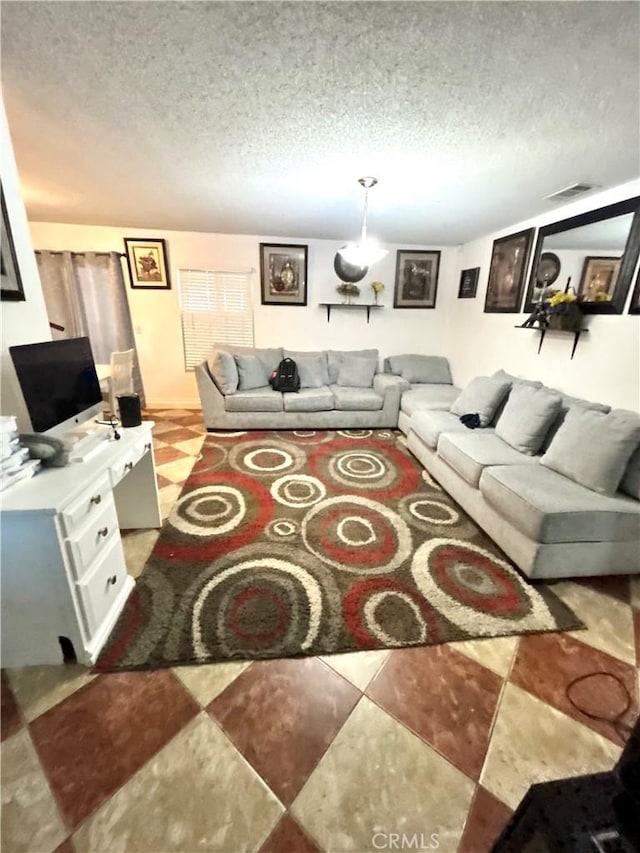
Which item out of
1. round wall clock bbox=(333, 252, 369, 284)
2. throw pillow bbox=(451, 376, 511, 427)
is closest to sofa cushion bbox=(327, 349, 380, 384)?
round wall clock bbox=(333, 252, 369, 284)

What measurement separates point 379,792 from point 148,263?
5.25 metres

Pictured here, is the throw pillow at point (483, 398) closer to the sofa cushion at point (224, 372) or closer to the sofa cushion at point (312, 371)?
the sofa cushion at point (312, 371)

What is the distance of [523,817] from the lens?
766 mm

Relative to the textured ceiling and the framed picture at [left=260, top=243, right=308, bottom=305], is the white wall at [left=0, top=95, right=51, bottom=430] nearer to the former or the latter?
the textured ceiling

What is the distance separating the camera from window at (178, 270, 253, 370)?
15.1 ft

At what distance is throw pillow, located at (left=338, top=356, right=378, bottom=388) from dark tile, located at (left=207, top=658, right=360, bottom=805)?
3.51 meters

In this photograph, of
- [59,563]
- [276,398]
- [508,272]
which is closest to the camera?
[59,563]

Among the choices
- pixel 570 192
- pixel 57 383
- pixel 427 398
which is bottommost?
pixel 427 398

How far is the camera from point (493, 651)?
153 centimetres

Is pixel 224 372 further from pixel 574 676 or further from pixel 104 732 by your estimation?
pixel 574 676

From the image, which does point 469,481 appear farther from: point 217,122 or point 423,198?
point 217,122

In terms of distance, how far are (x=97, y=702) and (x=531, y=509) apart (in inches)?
83.3

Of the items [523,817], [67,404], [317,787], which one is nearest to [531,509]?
[523,817]

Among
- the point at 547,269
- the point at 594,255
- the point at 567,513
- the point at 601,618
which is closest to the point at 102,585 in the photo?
the point at 567,513
